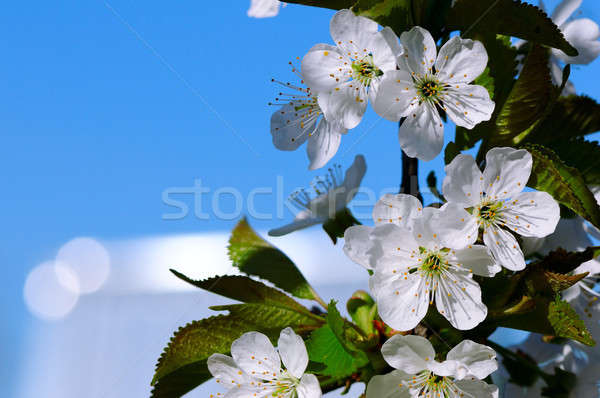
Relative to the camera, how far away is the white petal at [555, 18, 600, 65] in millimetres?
780

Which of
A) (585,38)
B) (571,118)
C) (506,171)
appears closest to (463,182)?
(506,171)

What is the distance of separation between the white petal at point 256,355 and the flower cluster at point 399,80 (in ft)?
0.68

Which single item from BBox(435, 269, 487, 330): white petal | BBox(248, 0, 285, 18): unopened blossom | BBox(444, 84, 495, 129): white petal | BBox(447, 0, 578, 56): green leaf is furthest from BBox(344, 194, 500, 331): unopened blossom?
BBox(248, 0, 285, 18): unopened blossom

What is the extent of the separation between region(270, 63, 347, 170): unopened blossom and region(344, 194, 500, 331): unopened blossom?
3.7 inches

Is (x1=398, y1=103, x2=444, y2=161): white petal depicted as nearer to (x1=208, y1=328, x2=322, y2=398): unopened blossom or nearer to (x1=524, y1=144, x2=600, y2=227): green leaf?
(x1=524, y1=144, x2=600, y2=227): green leaf

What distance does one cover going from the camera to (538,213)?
56cm

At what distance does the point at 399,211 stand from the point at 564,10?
478 millimetres

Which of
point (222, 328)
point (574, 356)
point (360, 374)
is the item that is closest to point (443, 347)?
point (360, 374)

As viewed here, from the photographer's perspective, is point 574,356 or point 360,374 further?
point 574,356

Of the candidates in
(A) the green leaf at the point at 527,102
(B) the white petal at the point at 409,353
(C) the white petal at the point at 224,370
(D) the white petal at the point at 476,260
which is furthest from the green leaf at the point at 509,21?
(C) the white petal at the point at 224,370

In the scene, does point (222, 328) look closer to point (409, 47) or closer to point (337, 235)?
point (337, 235)

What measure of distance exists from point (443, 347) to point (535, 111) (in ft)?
0.89

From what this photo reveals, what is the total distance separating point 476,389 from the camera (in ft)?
1.75

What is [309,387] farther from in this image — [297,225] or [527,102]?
[527,102]
